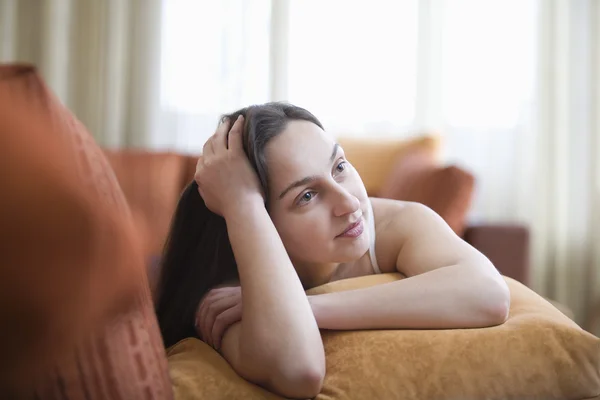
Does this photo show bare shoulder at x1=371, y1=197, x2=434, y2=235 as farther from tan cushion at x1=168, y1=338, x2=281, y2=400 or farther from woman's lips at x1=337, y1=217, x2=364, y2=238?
tan cushion at x1=168, y1=338, x2=281, y2=400

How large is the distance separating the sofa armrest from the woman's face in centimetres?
60

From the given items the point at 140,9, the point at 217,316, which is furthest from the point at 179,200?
the point at 140,9

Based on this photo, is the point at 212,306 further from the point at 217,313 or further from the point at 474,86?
the point at 474,86

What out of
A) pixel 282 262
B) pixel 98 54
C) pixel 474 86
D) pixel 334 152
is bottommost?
pixel 282 262

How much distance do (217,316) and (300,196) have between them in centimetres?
15

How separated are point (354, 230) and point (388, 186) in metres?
0.36

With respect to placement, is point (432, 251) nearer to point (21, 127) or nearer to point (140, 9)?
point (21, 127)

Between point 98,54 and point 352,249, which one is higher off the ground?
point 98,54

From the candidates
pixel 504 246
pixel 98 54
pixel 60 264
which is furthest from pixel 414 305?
pixel 98 54

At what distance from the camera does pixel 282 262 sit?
0.56 meters

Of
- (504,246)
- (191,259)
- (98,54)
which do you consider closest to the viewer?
(191,259)

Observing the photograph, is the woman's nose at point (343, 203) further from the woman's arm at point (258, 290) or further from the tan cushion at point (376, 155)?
the tan cushion at point (376, 155)

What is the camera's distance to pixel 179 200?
0.64 meters

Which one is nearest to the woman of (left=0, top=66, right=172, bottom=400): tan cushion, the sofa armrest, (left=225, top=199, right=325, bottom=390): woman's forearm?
(left=225, top=199, right=325, bottom=390): woman's forearm
